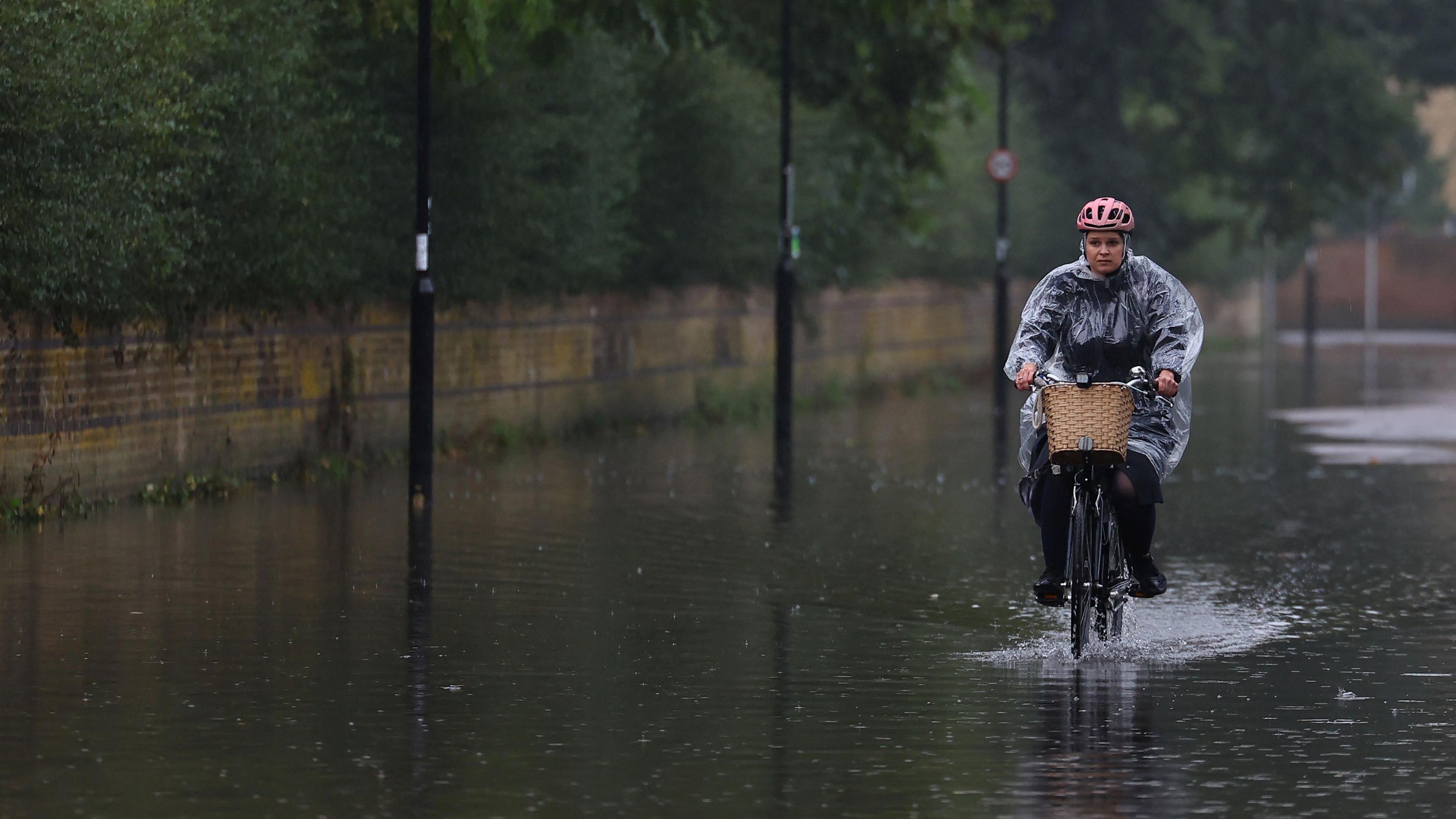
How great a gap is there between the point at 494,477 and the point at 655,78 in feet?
28.6

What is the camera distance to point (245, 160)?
61.9 feet

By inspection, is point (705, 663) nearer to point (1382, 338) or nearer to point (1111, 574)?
point (1111, 574)

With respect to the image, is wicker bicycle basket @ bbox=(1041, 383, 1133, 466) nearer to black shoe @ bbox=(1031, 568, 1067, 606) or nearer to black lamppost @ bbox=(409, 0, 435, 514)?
black shoe @ bbox=(1031, 568, 1067, 606)

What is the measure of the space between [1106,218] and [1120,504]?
45.5 inches

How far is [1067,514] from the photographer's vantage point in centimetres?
1123

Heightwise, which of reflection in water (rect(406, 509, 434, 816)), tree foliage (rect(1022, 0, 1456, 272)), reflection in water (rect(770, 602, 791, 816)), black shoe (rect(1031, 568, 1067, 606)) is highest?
tree foliage (rect(1022, 0, 1456, 272))

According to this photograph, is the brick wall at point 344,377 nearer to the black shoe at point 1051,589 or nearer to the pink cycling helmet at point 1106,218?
the black shoe at point 1051,589

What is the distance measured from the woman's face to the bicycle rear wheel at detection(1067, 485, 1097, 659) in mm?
886

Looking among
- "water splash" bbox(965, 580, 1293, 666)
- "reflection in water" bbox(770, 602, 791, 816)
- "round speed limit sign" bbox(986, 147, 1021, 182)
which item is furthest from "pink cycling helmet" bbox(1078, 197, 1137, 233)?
"round speed limit sign" bbox(986, 147, 1021, 182)

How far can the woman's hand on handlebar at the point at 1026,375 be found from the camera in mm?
10984

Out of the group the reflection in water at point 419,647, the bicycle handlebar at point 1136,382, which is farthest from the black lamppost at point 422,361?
the bicycle handlebar at point 1136,382

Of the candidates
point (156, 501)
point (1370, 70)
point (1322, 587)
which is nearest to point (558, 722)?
point (1322, 587)

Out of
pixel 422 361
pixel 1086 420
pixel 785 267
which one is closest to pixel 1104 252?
pixel 1086 420

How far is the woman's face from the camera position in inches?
442
